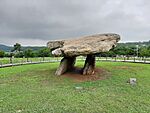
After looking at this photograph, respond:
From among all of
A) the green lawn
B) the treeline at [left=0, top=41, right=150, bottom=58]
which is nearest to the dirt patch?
the green lawn

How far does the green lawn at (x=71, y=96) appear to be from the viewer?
985cm

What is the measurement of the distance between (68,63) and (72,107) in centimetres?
1025

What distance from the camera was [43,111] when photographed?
9.41 meters

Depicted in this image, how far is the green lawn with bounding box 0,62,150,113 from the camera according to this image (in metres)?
9.85

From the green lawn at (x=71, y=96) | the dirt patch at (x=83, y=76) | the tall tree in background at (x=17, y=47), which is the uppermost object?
the tall tree in background at (x=17, y=47)

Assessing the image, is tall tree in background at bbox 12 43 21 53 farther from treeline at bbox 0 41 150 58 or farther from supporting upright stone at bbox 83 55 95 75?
supporting upright stone at bbox 83 55 95 75

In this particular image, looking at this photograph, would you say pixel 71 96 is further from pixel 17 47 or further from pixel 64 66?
pixel 17 47

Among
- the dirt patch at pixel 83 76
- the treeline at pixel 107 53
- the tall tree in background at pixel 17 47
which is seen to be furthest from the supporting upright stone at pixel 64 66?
the tall tree in background at pixel 17 47

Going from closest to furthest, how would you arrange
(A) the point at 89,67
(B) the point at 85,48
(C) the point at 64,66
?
1. (B) the point at 85,48
2. (C) the point at 64,66
3. (A) the point at 89,67

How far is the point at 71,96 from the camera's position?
475 inches

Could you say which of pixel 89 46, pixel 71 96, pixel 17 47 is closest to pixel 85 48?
pixel 89 46

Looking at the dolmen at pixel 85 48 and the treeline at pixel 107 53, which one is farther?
the treeline at pixel 107 53

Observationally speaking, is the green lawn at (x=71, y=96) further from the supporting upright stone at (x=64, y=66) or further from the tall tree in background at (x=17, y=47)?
the tall tree in background at (x=17, y=47)

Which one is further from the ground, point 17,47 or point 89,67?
point 17,47
